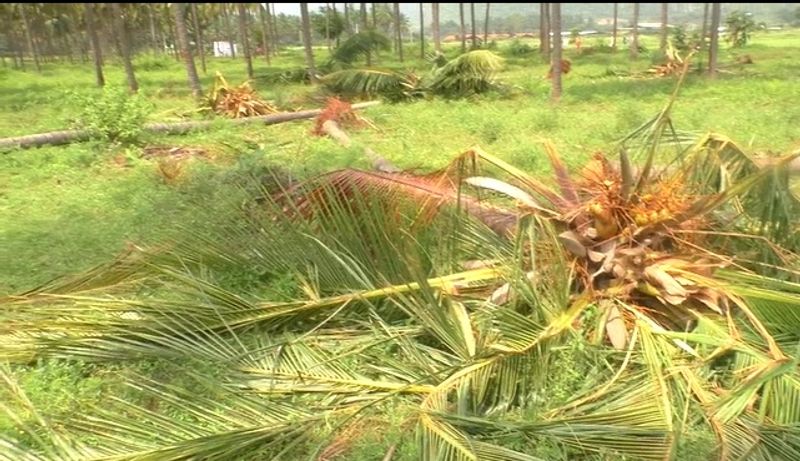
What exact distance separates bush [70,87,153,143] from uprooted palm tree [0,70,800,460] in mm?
6349

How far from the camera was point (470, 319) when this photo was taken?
3004 millimetres

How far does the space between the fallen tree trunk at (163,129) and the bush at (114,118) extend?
0.60ft

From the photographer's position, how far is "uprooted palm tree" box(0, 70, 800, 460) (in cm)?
243

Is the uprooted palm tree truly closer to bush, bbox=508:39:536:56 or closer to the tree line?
the tree line

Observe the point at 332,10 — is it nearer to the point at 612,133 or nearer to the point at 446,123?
the point at 446,123

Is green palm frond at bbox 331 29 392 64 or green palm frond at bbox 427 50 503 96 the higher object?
green palm frond at bbox 331 29 392 64

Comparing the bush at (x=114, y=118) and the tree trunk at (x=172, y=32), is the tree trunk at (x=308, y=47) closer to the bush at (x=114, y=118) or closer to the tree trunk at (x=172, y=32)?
the bush at (x=114, y=118)

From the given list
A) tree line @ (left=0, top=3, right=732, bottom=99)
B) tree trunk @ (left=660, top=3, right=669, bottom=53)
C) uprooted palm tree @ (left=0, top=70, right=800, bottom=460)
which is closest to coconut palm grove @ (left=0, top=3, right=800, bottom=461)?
uprooted palm tree @ (left=0, top=70, right=800, bottom=460)

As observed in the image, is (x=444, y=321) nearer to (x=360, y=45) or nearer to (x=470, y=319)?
(x=470, y=319)

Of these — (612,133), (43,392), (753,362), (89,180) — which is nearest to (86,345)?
(43,392)

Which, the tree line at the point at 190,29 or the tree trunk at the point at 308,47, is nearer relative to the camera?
the tree trunk at the point at 308,47

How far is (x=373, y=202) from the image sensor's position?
10.6ft

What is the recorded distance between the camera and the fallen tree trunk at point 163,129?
9.27 meters

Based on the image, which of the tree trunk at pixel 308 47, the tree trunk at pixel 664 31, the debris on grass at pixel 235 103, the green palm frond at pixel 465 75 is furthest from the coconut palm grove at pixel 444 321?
the tree trunk at pixel 664 31
